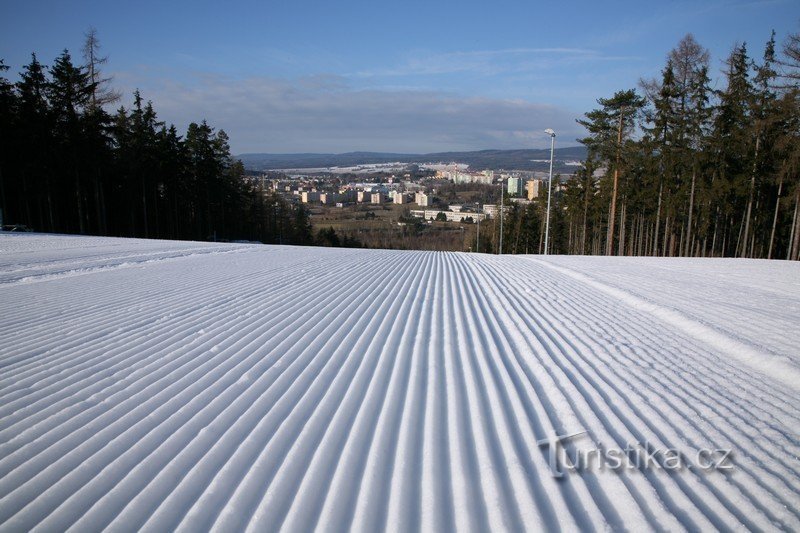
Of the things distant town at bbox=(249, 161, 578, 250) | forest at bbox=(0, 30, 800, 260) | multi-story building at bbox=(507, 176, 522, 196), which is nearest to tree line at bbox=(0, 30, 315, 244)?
forest at bbox=(0, 30, 800, 260)

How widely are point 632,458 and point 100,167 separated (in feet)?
104

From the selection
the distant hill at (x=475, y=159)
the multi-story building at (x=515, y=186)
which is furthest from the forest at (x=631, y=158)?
the distant hill at (x=475, y=159)

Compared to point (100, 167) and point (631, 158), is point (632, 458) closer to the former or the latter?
point (631, 158)

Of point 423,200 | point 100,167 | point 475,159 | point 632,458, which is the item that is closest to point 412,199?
point 423,200

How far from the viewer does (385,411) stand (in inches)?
132

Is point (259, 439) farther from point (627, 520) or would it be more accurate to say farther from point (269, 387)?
point (627, 520)

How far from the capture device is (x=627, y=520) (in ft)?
7.30

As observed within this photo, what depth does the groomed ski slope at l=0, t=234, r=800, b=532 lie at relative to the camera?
234 centimetres

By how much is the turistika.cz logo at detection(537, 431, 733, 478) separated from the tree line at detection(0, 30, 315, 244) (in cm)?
2927

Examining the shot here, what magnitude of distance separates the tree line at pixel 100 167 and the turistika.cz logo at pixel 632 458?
29274mm

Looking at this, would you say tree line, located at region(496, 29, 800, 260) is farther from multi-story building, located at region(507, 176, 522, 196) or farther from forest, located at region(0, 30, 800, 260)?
multi-story building, located at region(507, 176, 522, 196)

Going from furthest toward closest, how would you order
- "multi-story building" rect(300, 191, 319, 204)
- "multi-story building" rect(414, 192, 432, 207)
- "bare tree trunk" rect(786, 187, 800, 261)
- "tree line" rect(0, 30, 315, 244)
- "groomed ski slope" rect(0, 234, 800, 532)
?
"multi-story building" rect(414, 192, 432, 207) → "multi-story building" rect(300, 191, 319, 204) → "tree line" rect(0, 30, 315, 244) → "bare tree trunk" rect(786, 187, 800, 261) → "groomed ski slope" rect(0, 234, 800, 532)

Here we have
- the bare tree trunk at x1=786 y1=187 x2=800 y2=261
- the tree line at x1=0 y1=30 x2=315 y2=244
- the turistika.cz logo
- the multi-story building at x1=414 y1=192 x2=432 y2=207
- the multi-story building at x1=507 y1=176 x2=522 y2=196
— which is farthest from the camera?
the multi-story building at x1=414 y1=192 x2=432 y2=207

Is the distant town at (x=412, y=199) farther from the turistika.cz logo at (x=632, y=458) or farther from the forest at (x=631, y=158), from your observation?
the turistika.cz logo at (x=632, y=458)
